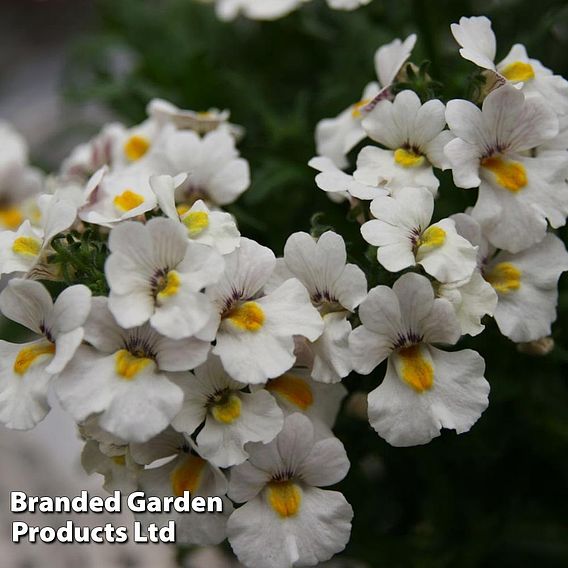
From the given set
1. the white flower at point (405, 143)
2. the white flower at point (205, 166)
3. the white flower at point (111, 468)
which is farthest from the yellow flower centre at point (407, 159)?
the white flower at point (111, 468)

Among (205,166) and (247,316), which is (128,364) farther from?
(205,166)

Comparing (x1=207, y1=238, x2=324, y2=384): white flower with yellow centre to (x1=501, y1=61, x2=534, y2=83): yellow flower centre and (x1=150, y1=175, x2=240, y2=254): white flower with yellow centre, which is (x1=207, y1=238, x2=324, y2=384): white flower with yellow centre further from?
(x1=501, y1=61, x2=534, y2=83): yellow flower centre

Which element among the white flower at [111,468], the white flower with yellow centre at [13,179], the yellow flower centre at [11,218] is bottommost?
the yellow flower centre at [11,218]

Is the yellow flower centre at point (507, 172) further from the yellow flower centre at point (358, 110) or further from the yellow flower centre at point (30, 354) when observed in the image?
the yellow flower centre at point (30, 354)

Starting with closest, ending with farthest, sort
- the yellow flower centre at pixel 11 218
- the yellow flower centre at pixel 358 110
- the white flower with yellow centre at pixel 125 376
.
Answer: the white flower with yellow centre at pixel 125 376 < the yellow flower centre at pixel 358 110 < the yellow flower centre at pixel 11 218

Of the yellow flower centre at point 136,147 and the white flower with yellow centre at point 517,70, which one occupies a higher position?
the white flower with yellow centre at point 517,70

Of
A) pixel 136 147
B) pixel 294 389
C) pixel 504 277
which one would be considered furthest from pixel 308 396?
pixel 136 147

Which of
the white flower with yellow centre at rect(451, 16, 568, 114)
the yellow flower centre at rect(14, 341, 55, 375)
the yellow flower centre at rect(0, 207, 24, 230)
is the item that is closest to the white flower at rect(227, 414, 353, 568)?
the yellow flower centre at rect(14, 341, 55, 375)
